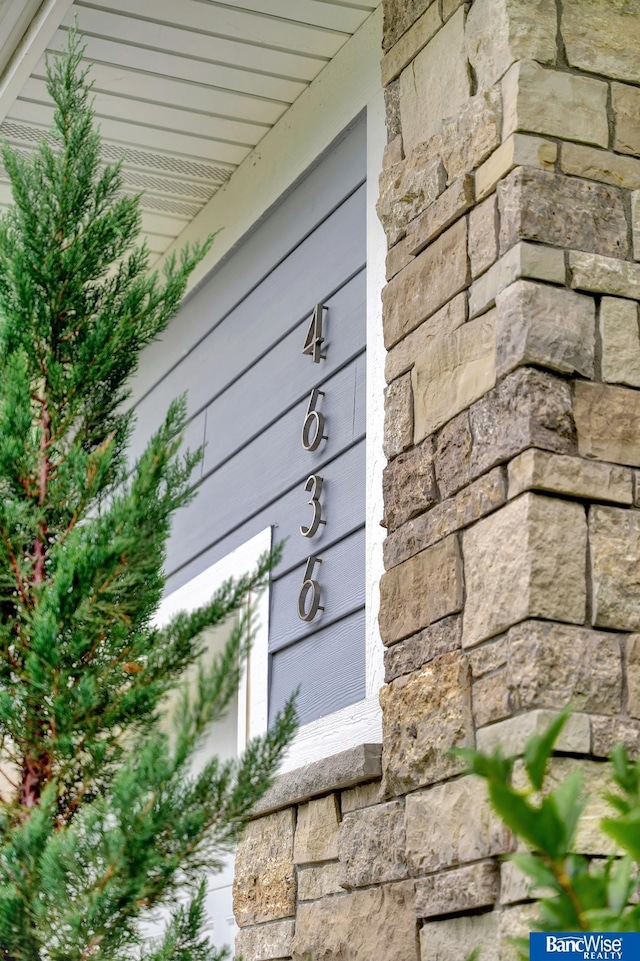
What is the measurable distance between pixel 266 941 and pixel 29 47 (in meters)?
2.25

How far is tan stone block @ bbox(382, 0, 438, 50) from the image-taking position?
2.46 m

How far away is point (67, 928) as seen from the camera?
1.43 metres

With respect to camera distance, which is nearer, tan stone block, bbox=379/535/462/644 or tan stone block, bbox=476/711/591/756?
tan stone block, bbox=476/711/591/756

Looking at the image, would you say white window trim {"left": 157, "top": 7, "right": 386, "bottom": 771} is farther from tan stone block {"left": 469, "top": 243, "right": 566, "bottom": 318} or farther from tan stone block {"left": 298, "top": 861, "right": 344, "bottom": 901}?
tan stone block {"left": 469, "top": 243, "right": 566, "bottom": 318}

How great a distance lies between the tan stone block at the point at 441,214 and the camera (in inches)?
84.4

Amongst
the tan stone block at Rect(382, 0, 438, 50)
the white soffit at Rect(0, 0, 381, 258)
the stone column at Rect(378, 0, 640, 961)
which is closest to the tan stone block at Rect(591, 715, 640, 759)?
the stone column at Rect(378, 0, 640, 961)

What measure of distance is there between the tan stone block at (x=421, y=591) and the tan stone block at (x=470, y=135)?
2.39 feet

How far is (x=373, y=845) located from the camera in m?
2.16

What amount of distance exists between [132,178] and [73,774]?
2344 millimetres

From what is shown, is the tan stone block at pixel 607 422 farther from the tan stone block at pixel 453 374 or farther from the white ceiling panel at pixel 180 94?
the white ceiling panel at pixel 180 94

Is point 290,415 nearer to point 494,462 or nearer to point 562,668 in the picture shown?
point 494,462

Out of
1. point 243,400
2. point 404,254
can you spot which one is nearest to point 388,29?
point 404,254

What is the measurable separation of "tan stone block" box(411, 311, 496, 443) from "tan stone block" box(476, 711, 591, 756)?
579 mm

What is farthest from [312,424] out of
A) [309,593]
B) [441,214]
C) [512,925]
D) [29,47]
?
[512,925]
